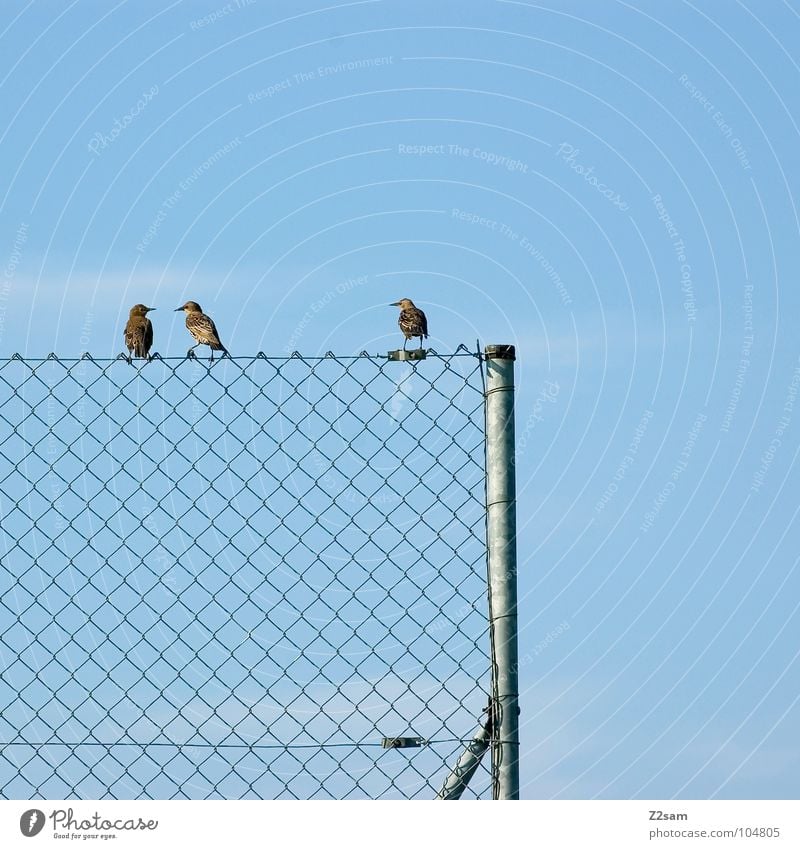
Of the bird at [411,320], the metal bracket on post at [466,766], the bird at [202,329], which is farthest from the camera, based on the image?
the bird at [202,329]

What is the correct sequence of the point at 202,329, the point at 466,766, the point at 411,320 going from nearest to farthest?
the point at 466,766 → the point at 411,320 → the point at 202,329

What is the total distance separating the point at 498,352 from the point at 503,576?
63 centimetres

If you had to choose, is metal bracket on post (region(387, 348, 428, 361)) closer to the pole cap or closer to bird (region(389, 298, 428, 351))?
the pole cap

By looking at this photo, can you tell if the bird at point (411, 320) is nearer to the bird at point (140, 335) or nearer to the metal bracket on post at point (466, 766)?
the bird at point (140, 335)

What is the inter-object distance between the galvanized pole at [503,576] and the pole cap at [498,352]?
0.15 ft

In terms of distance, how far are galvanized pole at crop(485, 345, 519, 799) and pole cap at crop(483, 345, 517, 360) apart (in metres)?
→ 0.05

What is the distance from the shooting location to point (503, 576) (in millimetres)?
3432

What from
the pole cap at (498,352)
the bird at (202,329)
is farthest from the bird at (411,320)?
the pole cap at (498,352)

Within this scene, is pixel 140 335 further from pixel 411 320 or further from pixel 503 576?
pixel 503 576

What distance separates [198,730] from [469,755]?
0.73m

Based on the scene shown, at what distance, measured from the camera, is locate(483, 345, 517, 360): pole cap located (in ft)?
11.7

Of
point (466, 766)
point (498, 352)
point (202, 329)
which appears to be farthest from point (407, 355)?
point (202, 329)

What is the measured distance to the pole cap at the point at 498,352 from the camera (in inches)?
140
